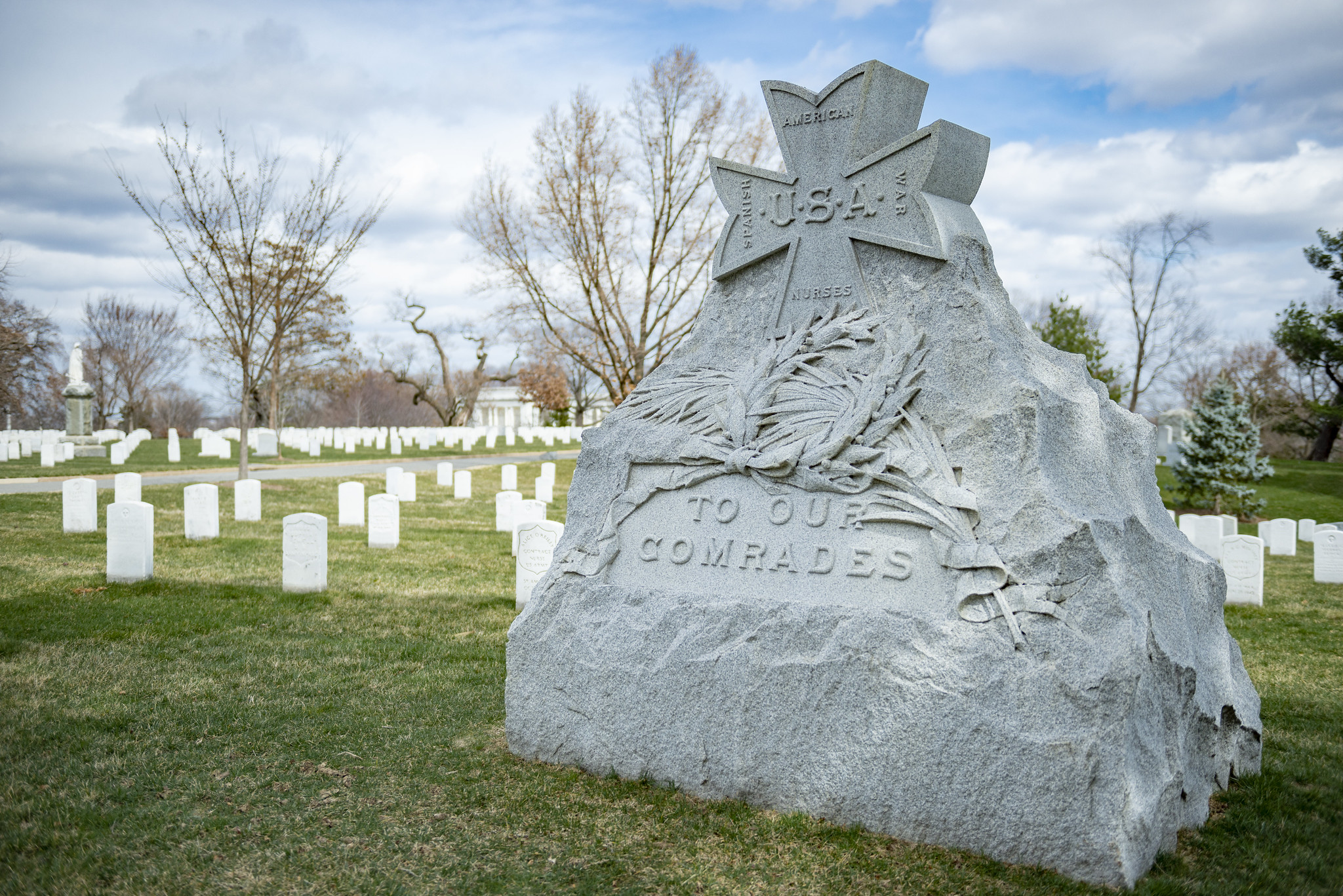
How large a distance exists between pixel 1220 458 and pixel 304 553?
18.6 metres

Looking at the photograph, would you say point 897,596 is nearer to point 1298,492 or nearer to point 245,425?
point 245,425

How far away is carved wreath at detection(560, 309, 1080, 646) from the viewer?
3879 mm

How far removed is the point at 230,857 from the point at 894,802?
2.70m

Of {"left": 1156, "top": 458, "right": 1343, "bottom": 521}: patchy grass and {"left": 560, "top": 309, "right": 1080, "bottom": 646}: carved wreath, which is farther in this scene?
{"left": 1156, "top": 458, "right": 1343, "bottom": 521}: patchy grass

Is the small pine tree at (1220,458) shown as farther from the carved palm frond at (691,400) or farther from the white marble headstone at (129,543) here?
the white marble headstone at (129,543)

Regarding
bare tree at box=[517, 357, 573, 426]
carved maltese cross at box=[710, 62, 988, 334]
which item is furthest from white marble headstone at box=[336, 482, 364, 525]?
bare tree at box=[517, 357, 573, 426]

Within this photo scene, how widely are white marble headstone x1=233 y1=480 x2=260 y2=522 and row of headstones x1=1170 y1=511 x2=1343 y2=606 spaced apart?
492 inches

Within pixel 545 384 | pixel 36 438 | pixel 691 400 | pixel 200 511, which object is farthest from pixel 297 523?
pixel 545 384

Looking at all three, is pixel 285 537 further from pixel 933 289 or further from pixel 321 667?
pixel 933 289

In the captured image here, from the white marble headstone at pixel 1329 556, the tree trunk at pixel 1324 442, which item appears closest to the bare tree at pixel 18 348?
the white marble headstone at pixel 1329 556

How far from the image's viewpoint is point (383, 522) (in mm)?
12336

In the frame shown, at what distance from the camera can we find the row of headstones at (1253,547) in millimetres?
9766

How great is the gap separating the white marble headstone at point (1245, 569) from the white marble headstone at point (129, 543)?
11024 millimetres

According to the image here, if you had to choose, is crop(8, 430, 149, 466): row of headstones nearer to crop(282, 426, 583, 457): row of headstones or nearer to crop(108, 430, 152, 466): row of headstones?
crop(108, 430, 152, 466): row of headstones
